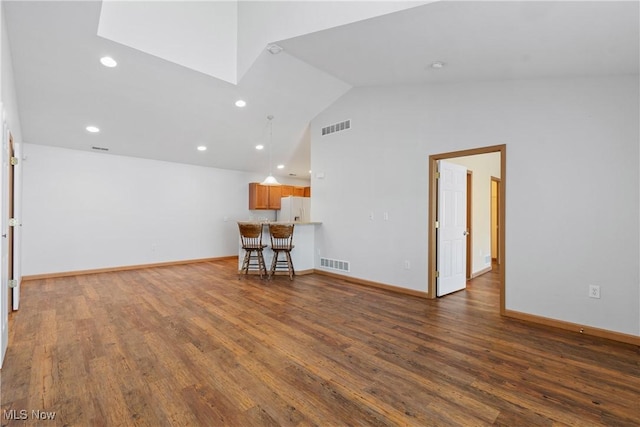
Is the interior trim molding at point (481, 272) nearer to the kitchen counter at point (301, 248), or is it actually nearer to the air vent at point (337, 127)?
the kitchen counter at point (301, 248)

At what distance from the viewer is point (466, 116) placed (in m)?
3.83

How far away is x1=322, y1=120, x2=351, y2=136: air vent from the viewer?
5.29m

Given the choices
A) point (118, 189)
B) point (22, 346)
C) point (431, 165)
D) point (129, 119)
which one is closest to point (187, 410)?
point (22, 346)

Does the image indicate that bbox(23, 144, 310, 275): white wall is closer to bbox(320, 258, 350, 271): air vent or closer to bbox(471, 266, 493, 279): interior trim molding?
bbox(320, 258, 350, 271): air vent

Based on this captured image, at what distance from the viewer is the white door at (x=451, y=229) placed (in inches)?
169

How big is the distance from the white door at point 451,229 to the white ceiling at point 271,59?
1467 mm

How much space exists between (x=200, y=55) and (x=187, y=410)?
406 cm

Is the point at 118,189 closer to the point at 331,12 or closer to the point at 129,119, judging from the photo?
the point at 129,119

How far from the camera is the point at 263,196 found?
8.32 m

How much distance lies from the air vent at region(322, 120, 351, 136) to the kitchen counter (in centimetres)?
178

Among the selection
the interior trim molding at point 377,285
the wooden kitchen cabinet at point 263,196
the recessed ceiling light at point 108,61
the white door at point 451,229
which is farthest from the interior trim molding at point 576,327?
the wooden kitchen cabinet at point 263,196
